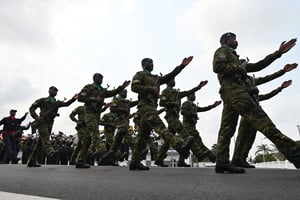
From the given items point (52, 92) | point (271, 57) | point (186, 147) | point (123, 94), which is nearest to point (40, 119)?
point (52, 92)

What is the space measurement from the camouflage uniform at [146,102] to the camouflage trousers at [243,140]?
177cm

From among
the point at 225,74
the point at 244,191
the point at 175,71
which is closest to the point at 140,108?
the point at 175,71

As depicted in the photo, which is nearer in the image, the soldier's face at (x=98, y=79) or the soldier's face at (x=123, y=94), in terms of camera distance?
the soldier's face at (x=98, y=79)

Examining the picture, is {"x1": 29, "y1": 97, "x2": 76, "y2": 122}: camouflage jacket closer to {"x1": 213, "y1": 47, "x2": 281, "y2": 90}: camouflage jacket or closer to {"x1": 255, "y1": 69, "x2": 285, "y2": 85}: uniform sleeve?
{"x1": 213, "y1": 47, "x2": 281, "y2": 90}: camouflage jacket

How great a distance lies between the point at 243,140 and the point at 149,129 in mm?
1977

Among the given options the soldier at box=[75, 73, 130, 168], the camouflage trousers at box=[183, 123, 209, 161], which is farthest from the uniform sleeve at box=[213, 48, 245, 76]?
the soldier at box=[75, 73, 130, 168]

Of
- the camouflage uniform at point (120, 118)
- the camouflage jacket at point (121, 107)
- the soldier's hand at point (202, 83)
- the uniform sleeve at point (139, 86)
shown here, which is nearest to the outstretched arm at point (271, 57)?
the uniform sleeve at point (139, 86)

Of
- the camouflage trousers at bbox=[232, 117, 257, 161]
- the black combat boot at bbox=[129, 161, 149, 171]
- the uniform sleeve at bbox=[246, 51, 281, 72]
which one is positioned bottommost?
the black combat boot at bbox=[129, 161, 149, 171]

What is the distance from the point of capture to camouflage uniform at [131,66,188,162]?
18.4ft

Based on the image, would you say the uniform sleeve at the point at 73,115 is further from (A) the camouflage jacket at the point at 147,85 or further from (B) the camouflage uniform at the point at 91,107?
(A) the camouflage jacket at the point at 147,85

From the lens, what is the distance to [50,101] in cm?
828

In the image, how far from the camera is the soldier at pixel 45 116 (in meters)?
7.95

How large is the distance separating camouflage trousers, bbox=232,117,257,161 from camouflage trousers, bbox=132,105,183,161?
1.63 meters

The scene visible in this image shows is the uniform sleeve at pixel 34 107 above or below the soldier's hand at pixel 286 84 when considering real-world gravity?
below
